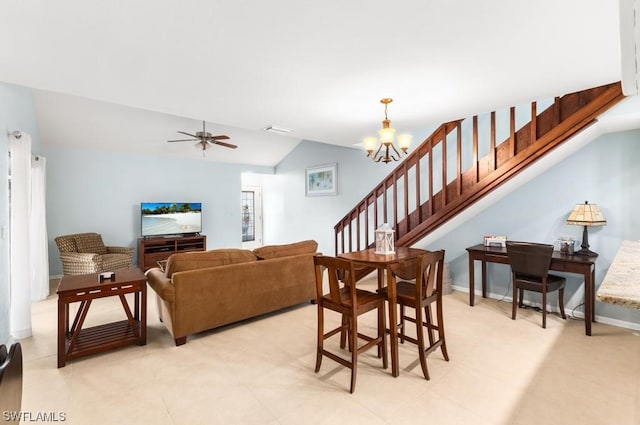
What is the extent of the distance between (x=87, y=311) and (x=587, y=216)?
16.1ft

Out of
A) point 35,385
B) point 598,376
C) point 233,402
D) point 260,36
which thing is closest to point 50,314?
point 35,385

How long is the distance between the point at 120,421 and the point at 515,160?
3.92 metres

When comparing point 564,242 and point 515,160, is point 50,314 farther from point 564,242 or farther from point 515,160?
point 564,242

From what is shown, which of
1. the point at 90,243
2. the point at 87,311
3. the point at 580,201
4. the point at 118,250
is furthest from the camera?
the point at 118,250

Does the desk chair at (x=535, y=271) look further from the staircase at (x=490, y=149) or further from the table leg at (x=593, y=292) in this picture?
the staircase at (x=490, y=149)

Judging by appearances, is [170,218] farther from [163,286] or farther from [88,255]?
[163,286]

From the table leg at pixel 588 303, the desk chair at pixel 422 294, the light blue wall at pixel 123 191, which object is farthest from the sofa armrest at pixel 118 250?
the table leg at pixel 588 303

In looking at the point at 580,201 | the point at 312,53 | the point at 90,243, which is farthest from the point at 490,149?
the point at 90,243

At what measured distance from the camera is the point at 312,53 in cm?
199

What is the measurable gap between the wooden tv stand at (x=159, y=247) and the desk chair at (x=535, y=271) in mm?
5826

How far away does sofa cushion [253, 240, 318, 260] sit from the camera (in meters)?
3.55

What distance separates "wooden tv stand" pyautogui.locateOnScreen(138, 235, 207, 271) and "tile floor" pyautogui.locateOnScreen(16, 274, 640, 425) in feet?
10.0

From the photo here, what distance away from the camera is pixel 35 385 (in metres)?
2.24

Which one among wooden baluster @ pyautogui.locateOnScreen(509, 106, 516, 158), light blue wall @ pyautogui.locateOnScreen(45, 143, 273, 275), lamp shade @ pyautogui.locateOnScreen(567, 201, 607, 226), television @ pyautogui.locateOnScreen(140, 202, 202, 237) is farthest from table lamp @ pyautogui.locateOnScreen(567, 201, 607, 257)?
light blue wall @ pyautogui.locateOnScreen(45, 143, 273, 275)
